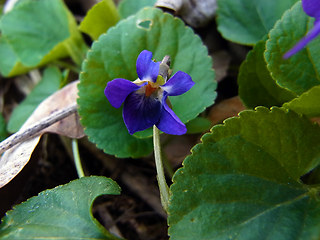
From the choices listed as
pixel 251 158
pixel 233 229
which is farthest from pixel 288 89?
pixel 233 229

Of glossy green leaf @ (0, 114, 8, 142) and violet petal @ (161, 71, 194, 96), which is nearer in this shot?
violet petal @ (161, 71, 194, 96)

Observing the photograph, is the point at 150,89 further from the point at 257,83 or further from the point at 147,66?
the point at 257,83

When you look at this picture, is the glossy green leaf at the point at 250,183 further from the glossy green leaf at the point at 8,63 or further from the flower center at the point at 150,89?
the glossy green leaf at the point at 8,63

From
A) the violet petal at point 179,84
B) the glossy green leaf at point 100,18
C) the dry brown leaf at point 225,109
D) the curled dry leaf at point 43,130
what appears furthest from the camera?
the glossy green leaf at point 100,18

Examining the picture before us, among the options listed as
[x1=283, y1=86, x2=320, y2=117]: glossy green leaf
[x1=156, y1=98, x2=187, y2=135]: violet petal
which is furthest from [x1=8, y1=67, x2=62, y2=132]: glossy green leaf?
[x1=283, y1=86, x2=320, y2=117]: glossy green leaf

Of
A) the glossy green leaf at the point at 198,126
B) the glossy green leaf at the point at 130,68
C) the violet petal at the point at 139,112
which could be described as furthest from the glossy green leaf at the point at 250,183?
the glossy green leaf at the point at 198,126

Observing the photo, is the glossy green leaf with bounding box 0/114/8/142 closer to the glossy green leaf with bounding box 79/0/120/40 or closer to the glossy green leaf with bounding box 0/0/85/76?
the glossy green leaf with bounding box 0/0/85/76
